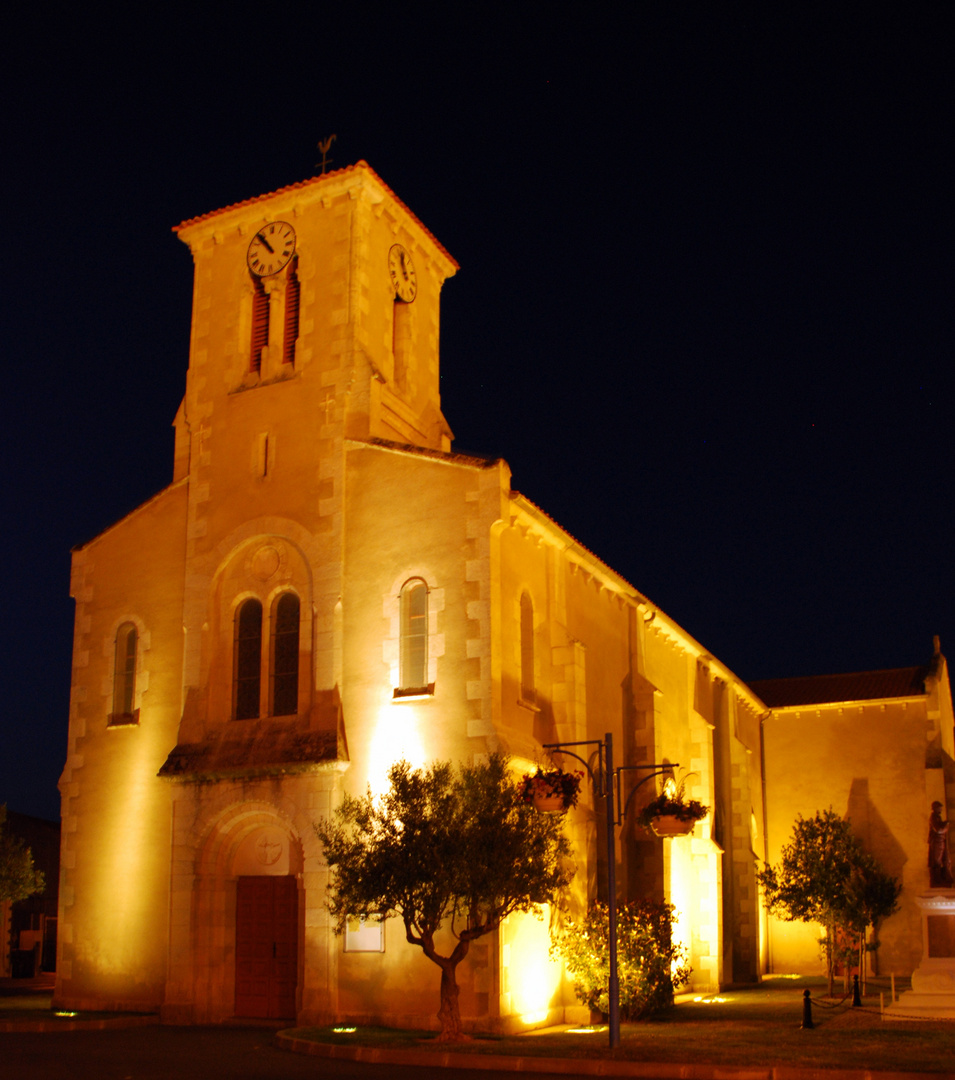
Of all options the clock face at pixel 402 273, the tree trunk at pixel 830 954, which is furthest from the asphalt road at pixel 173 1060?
the clock face at pixel 402 273

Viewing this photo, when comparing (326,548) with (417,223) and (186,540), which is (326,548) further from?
(417,223)

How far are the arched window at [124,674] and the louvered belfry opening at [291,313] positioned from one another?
685 centimetres

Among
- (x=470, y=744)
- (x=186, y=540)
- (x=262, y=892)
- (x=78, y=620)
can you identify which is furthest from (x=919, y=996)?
(x=78, y=620)

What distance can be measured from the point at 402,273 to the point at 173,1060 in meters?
17.2

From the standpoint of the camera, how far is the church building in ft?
71.9

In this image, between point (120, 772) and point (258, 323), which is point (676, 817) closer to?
point (120, 772)

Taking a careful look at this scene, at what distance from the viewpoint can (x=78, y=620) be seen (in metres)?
27.2

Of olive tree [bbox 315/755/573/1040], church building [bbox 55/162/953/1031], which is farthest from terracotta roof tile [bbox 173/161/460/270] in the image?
olive tree [bbox 315/755/573/1040]

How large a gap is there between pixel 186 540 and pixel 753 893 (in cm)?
2046

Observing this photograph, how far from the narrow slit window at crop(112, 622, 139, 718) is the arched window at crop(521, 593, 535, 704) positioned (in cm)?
855

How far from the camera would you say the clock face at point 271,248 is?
26688mm

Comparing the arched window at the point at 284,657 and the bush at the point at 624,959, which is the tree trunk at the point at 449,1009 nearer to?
the bush at the point at 624,959

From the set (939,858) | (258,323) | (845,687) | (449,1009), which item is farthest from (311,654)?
(845,687)

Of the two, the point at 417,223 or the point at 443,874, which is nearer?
the point at 443,874
